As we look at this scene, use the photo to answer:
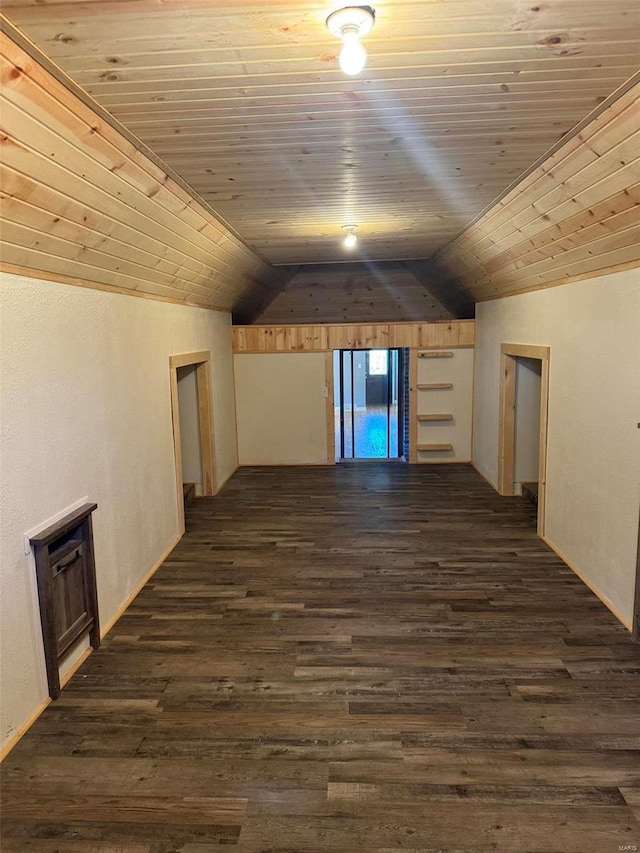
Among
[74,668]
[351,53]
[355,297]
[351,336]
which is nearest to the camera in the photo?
[351,53]

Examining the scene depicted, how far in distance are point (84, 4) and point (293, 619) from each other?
126 inches

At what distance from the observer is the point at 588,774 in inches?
87.2

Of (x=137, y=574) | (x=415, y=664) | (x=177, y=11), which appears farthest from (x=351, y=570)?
(x=177, y=11)

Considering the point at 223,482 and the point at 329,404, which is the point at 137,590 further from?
the point at 329,404

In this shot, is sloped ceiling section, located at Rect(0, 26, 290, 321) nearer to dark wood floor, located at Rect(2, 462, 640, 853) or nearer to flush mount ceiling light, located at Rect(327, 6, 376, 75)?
flush mount ceiling light, located at Rect(327, 6, 376, 75)

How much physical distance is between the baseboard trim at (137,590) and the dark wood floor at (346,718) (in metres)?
0.07

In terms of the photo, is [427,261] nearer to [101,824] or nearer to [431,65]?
[431,65]

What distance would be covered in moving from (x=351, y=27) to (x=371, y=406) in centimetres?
1046

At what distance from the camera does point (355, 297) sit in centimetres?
763

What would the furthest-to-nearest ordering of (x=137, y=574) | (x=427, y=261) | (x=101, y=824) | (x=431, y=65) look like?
(x=427, y=261), (x=137, y=574), (x=101, y=824), (x=431, y=65)

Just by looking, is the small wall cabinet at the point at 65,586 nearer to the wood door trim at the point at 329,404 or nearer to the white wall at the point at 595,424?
the white wall at the point at 595,424

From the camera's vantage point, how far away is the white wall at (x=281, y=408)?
7355 millimetres

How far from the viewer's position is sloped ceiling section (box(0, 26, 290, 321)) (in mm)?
1875

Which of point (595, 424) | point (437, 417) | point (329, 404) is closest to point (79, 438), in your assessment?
point (595, 424)
